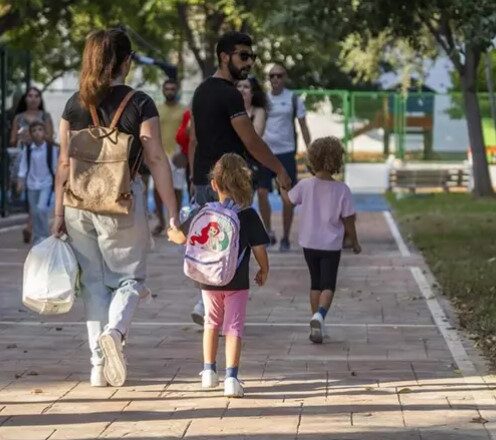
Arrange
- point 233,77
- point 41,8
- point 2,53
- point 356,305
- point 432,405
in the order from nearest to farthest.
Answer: point 432,405 → point 233,77 → point 356,305 → point 2,53 → point 41,8

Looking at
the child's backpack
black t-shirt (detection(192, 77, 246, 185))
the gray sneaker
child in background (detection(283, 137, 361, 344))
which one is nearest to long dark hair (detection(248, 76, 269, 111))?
the gray sneaker

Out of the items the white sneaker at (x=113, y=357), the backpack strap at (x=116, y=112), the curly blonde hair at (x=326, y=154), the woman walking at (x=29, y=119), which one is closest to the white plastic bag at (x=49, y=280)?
the white sneaker at (x=113, y=357)

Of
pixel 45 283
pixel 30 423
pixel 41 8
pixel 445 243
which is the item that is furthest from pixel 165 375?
pixel 41 8

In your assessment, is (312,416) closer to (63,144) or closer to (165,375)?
(165,375)

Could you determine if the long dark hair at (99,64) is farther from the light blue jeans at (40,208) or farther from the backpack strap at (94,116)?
the light blue jeans at (40,208)

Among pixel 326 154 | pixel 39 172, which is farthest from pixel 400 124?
pixel 326 154

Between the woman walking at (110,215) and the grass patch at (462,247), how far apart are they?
7.75 feet

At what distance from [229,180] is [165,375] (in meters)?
1.26

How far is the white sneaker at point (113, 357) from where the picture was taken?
828cm

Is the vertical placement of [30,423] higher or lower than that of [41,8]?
lower

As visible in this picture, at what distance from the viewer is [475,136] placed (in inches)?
1275

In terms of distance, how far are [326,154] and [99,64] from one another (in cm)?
243

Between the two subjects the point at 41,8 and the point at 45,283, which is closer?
the point at 45,283

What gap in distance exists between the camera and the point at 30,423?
7.48 metres
